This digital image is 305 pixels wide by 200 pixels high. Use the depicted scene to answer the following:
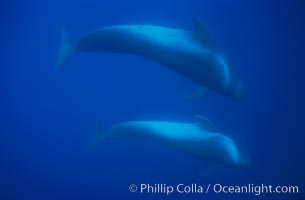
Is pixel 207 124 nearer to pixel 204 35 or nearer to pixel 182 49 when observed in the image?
pixel 182 49

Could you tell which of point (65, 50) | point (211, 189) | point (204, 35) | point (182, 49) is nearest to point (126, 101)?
point (211, 189)

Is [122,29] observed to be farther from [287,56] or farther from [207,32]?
[287,56]

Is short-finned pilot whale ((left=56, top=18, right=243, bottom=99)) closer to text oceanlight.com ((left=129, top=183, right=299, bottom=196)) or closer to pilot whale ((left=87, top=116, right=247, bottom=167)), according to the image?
pilot whale ((left=87, top=116, right=247, bottom=167))

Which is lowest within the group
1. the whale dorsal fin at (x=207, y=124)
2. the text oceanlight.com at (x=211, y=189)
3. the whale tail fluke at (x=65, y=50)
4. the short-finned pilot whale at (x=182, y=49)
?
the text oceanlight.com at (x=211, y=189)

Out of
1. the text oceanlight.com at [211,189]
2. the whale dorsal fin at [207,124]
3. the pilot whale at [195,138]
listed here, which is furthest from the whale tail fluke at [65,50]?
the text oceanlight.com at [211,189]

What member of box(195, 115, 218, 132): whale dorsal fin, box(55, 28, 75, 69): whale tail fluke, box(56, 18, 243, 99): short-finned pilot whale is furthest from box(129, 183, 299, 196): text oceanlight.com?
box(55, 28, 75, 69): whale tail fluke

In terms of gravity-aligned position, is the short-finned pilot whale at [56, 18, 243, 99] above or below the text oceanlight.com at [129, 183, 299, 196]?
above

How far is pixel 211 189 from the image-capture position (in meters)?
9.95

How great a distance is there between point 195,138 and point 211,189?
2.98 meters

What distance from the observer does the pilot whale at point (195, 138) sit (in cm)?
727

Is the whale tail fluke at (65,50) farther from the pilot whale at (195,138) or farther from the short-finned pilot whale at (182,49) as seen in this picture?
the pilot whale at (195,138)

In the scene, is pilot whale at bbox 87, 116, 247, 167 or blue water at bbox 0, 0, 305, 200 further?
blue water at bbox 0, 0, 305, 200

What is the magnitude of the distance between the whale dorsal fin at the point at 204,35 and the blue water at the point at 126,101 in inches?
152

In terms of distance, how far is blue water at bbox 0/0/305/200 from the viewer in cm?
1012
